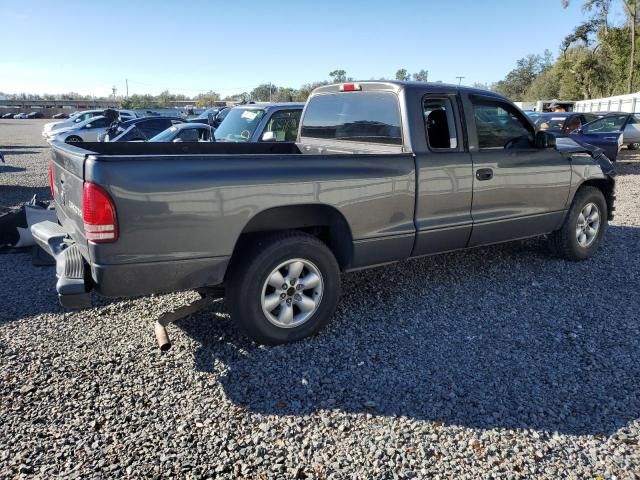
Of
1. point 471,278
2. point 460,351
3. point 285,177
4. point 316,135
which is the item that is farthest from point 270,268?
point 471,278

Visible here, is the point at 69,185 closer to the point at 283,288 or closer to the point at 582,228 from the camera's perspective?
the point at 283,288

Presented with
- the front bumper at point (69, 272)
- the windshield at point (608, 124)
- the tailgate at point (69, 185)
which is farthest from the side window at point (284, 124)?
the windshield at point (608, 124)

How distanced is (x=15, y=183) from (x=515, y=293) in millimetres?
11470

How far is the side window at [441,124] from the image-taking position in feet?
14.9

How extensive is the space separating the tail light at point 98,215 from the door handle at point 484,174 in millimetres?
3050

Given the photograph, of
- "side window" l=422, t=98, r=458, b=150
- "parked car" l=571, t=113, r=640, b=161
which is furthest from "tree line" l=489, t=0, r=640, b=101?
"side window" l=422, t=98, r=458, b=150

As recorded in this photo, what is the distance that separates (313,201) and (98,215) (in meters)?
1.43

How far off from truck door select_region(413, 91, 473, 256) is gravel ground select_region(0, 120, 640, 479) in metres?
0.66

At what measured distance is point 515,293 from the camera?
4.95m

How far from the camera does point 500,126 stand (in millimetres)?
4969

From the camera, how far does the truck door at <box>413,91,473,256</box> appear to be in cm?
429

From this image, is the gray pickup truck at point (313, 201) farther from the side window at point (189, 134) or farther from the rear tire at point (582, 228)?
the side window at point (189, 134)

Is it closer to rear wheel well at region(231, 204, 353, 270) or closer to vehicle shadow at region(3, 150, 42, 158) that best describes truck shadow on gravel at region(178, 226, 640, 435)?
rear wheel well at region(231, 204, 353, 270)

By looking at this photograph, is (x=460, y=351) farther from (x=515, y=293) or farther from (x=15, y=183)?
(x=15, y=183)
